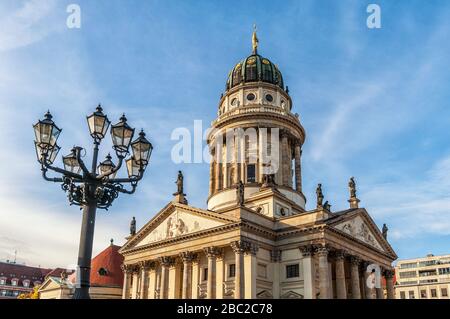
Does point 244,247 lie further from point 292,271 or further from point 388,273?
point 388,273

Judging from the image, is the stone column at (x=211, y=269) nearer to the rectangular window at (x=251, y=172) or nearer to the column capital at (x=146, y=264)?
the column capital at (x=146, y=264)

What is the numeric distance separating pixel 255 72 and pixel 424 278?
70897 millimetres

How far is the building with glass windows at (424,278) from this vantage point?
10125 centimetres

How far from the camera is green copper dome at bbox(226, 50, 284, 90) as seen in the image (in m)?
63.9

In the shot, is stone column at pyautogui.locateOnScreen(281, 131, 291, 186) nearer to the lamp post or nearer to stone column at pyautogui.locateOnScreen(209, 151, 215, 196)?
stone column at pyautogui.locateOnScreen(209, 151, 215, 196)

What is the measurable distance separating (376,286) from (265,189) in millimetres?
16976

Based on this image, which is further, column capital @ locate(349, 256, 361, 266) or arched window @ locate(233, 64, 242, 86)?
arched window @ locate(233, 64, 242, 86)

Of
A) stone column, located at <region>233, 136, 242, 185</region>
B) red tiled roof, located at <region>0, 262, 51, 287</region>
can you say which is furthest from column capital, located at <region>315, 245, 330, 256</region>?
red tiled roof, located at <region>0, 262, 51, 287</region>

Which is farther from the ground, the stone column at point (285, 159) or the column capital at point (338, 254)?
the stone column at point (285, 159)

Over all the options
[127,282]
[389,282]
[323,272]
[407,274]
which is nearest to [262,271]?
[323,272]

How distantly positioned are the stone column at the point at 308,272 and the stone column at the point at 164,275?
14559 mm

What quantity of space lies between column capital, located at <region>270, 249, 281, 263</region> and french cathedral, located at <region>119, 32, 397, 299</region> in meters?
0.10

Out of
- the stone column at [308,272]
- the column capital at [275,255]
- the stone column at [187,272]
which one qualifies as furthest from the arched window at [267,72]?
the stone column at [187,272]
